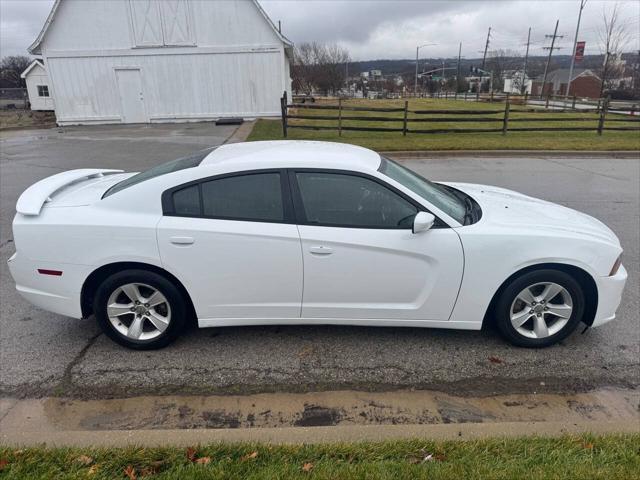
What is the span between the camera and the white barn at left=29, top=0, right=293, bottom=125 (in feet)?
67.9

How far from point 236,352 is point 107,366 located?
93 cm

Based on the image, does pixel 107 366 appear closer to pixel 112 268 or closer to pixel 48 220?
pixel 112 268

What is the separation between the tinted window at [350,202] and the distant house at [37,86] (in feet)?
185

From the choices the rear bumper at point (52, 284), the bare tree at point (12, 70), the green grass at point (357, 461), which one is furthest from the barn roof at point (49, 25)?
the bare tree at point (12, 70)

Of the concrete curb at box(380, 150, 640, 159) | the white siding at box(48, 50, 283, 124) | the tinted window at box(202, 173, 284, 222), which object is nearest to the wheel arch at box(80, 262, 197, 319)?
the tinted window at box(202, 173, 284, 222)

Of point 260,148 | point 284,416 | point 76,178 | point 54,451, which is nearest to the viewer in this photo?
point 54,451

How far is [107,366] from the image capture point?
3180 mm

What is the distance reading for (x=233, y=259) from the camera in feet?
10.1

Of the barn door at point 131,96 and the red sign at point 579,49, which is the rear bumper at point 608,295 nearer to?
the barn door at point 131,96

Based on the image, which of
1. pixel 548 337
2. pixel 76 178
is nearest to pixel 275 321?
pixel 548 337

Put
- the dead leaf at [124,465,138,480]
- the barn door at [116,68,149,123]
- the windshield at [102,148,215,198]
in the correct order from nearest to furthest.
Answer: the dead leaf at [124,465,138,480], the windshield at [102,148,215,198], the barn door at [116,68,149,123]

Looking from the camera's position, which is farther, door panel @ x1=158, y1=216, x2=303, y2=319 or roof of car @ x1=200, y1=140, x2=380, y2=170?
roof of car @ x1=200, y1=140, x2=380, y2=170

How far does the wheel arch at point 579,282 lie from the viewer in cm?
315

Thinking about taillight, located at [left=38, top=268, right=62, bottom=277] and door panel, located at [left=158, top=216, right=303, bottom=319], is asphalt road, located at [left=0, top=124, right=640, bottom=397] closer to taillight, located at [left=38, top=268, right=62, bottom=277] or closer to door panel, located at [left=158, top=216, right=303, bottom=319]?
door panel, located at [left=158, top=216, right=303, bottom=319]
